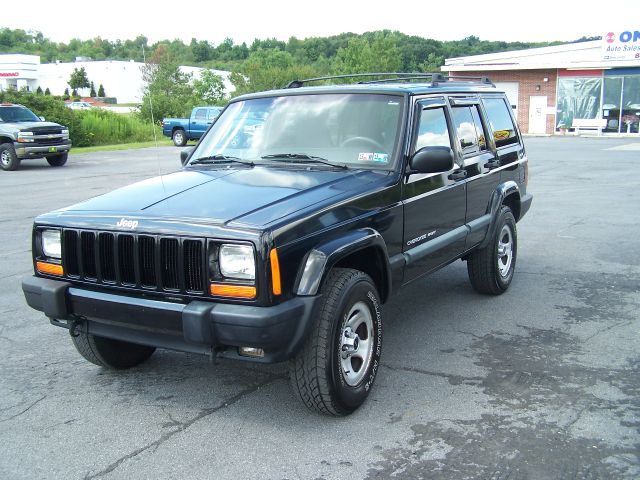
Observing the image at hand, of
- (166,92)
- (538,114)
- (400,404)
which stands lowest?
(400,404)

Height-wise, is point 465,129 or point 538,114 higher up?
point 538,114

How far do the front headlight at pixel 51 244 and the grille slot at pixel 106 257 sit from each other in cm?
36

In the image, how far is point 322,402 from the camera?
147 inches

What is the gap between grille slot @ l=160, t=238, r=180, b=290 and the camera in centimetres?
359

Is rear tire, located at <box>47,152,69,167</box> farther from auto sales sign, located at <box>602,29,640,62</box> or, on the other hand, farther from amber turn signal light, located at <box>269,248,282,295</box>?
auto sales sign, located at <box>602,29,640,62</box>

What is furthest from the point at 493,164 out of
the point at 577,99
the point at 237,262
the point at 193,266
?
the point at 577,99

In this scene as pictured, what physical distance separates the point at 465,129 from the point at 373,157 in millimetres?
1430

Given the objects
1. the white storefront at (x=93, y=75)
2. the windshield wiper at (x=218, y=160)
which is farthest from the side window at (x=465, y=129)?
the white storefront at (x=93, y=75)

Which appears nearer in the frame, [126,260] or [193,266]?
[193,266]

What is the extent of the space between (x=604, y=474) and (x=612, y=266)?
15.4ft

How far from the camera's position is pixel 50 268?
4.10m

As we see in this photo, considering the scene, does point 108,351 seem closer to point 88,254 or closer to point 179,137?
point 88,254

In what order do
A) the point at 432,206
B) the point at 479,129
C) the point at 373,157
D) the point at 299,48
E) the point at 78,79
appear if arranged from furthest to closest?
the point at 299,48
the point at 78,79
the point at 479,129
the point at 432,206
the point at 373,157

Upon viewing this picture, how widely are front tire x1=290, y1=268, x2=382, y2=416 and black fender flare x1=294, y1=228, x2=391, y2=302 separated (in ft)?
0.43
